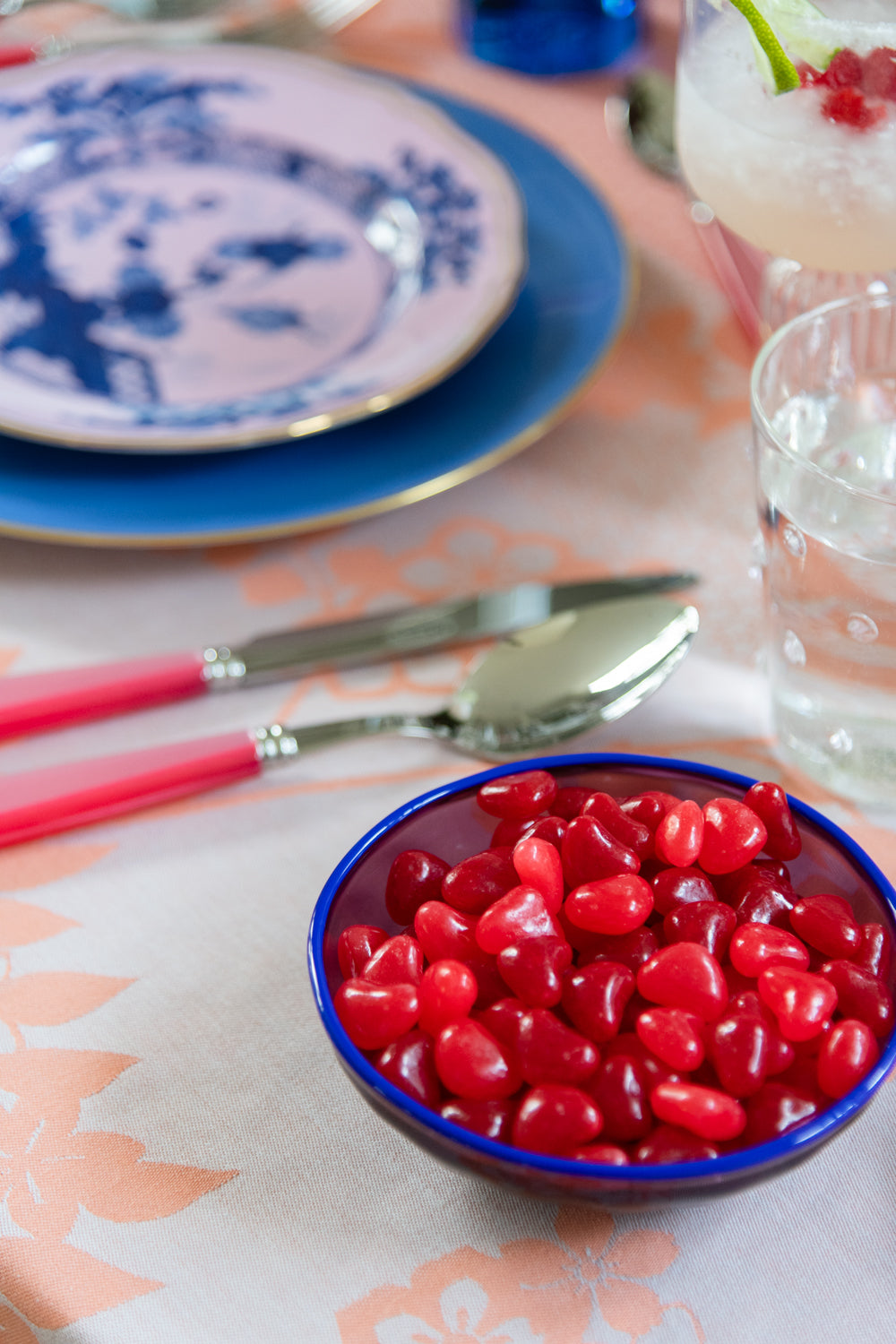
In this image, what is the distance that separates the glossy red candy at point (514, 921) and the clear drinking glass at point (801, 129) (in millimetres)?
335

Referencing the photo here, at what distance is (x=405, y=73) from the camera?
42.9 inches

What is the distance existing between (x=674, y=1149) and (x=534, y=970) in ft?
0.21

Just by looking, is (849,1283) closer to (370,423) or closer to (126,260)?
(370,423)

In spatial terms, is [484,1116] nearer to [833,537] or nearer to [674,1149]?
[674,1149]

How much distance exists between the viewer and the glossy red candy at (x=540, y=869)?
399 mm

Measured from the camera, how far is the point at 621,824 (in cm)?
42

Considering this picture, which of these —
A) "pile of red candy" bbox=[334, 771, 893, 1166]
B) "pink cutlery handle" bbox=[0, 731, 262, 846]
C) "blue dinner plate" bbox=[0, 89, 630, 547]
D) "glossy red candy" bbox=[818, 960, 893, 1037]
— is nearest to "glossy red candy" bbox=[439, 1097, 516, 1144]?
"pile of red candy" bbox=[334, 771, 893, 1166]

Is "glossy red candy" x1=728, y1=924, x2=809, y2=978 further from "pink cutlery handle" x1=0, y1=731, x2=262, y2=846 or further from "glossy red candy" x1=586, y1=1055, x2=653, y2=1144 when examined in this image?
"pink cutlery handle" x1=0, y1=731, x2=262, y2=846

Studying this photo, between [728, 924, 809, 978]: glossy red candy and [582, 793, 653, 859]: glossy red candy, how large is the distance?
5 cm

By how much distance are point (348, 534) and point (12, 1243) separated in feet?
1.30

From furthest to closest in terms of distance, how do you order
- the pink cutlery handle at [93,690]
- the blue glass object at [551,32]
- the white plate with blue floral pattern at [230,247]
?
the blue glass object at [551,32] < the white plate with blue floral pattern at [230,247] < the pink cutlery handle at [93,690]

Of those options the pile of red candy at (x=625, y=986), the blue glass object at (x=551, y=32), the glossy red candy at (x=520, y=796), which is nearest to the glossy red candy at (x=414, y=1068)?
the pile of red candy at (x=625, y=986)

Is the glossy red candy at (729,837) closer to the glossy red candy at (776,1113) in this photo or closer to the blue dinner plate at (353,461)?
the glossy red candy at (776,1113)

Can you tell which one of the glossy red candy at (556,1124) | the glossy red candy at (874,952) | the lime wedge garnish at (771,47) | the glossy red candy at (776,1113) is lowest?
the glossy red candy at (874,952)
